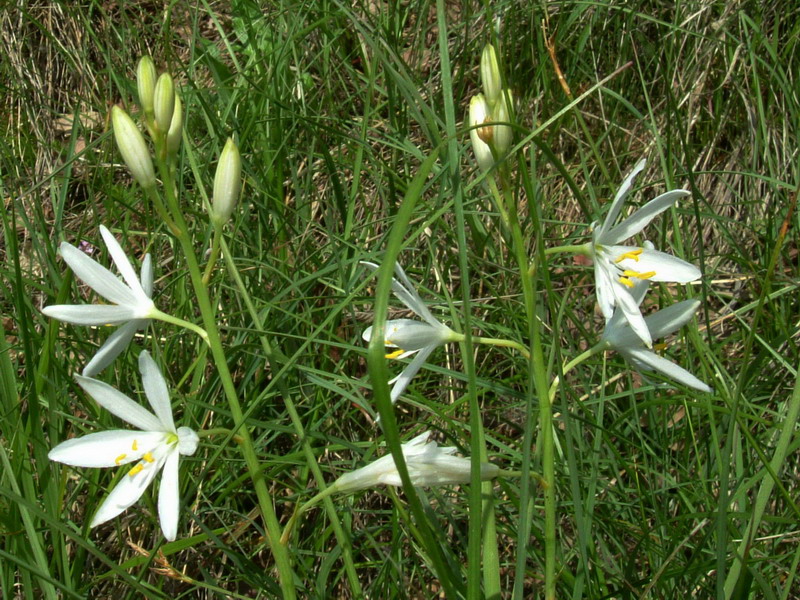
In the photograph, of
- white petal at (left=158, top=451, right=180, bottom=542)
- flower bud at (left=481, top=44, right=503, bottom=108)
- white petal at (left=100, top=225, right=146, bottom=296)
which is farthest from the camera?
white petal at (left=100, top=225, right=146, bottom=296)

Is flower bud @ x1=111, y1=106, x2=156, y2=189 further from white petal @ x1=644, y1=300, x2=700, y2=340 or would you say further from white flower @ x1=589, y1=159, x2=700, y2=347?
white petal @ x1=644, y1=300, x2=700, y2=340

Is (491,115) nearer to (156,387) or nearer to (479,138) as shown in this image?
(479,138)

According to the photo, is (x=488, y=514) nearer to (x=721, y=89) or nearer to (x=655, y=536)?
(x=655, y=536)

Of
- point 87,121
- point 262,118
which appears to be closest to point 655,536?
point 262,118

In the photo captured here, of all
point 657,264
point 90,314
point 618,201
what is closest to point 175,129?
point 90,314

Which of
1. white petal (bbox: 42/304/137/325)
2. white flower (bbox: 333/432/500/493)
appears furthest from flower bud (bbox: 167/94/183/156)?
white flower (bbox: 333/432/500/493)

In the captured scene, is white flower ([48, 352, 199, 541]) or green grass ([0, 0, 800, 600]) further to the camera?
green grass ([0, 0, 800, 600])

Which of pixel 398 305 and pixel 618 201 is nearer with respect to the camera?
pixel 618 201
